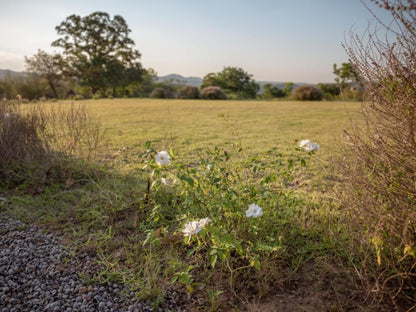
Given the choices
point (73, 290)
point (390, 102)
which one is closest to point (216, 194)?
A: point (73, 290)

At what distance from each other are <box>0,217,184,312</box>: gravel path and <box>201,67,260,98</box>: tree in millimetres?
25406

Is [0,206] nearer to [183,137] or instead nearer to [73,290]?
[73,290]

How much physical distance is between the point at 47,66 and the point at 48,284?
25849 mm

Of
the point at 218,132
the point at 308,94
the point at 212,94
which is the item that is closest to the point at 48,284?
the point at 218,132

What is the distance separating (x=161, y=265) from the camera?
83.7 inches

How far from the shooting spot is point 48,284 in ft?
6.63

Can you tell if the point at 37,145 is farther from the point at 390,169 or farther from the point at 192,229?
the point at 390,169

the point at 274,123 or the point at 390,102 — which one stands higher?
the point at 390,102

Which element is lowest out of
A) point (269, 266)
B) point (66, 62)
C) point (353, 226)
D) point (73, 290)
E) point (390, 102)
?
point (73, 290)

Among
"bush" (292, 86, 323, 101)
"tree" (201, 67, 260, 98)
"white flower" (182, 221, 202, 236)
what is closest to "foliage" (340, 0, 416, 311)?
"white flower" (182, 221, 202, 236)

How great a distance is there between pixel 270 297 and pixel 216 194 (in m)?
0.84

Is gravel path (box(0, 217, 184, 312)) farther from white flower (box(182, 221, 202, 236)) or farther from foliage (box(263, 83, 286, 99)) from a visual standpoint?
foliage (box(263, 83, 286, 99))

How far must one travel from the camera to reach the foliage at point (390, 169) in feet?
5.51

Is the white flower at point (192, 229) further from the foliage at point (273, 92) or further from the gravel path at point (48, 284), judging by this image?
the foliage at point (273, 92)
